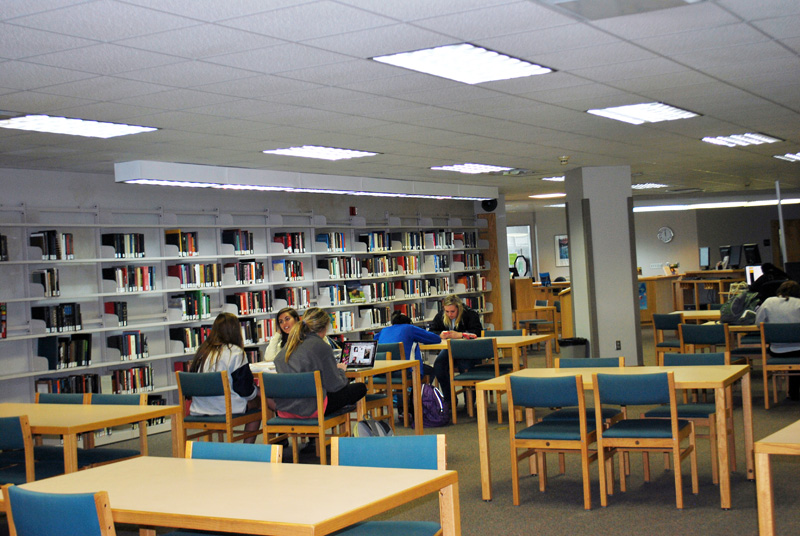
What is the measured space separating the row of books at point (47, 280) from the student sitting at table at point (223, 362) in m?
2.18

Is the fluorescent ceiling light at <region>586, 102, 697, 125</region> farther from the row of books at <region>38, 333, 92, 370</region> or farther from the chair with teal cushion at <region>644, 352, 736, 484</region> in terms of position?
the row of books at <region>38, 333, 92, 370</region>

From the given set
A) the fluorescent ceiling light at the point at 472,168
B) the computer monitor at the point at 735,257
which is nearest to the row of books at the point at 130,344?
the fluorescent ceiling light at the point at 472,168

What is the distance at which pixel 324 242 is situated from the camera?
10359 mm

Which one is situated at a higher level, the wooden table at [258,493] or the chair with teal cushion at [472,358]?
the wooden table at [258,493]

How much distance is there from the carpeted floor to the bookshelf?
9.49ft

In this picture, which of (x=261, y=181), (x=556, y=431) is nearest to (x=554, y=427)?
(x=556, y=431)

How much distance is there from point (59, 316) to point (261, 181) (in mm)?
2327

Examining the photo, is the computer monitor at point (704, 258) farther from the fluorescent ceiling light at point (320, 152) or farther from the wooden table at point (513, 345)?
the fluorescent ceiling light at point (320, 152)

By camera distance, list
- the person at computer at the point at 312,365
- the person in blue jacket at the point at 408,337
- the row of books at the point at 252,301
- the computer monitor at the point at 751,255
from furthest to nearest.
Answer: the computer monitor at the point at 751,255 < the row of books at the point at 252,301 < the person in blue jacket at the point at 408,337 < the person at computer at the point at 312,365

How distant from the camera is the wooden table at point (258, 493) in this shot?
232 cm

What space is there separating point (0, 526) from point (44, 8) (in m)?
3.21

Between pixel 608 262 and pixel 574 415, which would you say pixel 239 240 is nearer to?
pixel 608 262

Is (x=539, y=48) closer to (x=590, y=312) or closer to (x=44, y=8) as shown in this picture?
(x=44, y=8)

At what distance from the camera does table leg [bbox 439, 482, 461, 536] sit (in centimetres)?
274
